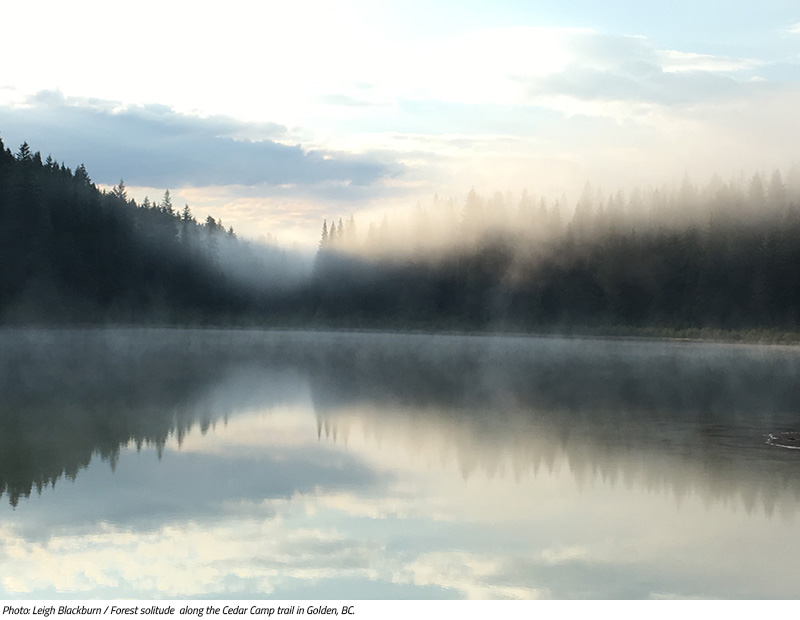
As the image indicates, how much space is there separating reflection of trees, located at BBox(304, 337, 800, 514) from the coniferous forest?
71.8m

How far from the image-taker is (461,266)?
6289 inches

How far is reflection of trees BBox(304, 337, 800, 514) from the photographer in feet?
58.5

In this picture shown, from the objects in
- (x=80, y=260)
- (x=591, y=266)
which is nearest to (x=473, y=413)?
(x=80, y=260)

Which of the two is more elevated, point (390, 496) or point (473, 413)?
point (390, 496)

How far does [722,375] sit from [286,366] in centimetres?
2103

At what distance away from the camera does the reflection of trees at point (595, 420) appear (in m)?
17.8

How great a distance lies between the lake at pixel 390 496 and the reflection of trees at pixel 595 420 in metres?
0.10

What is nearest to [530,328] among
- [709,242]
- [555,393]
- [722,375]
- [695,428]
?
[709,242]

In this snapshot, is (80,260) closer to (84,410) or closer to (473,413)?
(84,410)

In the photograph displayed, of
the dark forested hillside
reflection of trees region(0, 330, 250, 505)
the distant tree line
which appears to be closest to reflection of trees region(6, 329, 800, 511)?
reflection of trees region(0, 330, 250, 505)

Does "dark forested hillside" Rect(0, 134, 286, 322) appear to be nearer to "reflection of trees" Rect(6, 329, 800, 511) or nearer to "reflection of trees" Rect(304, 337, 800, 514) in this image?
"reflection of trees" Rect(6, 329, 800, 511)

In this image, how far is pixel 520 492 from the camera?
16156 millimetres

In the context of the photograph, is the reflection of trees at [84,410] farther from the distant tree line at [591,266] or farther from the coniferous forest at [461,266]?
the distant tree line at [591,266]

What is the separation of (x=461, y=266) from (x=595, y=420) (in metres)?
135
